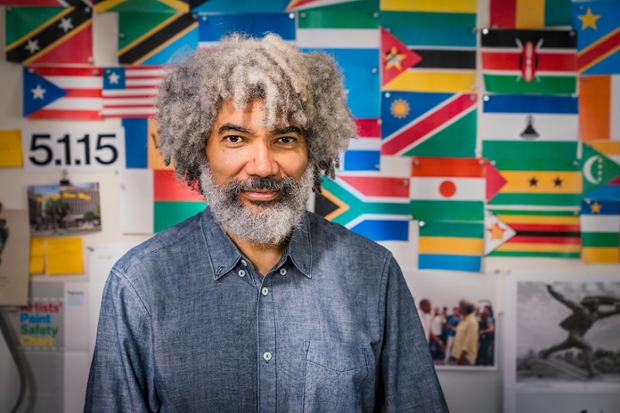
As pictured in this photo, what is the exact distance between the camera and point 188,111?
128 cm

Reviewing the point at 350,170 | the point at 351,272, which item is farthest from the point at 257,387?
the point at 350,170

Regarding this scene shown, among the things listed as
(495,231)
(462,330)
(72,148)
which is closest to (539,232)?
(495,231)

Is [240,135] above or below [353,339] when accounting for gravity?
above

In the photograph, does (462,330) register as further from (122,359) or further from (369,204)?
(122,359)

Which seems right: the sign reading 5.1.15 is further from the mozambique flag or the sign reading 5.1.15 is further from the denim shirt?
the mozambique flag

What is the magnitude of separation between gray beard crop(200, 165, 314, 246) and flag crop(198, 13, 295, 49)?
70 centimetres

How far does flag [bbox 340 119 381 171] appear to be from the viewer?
179cm

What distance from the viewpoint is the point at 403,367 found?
132cm

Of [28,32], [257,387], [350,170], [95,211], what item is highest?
[28,32]

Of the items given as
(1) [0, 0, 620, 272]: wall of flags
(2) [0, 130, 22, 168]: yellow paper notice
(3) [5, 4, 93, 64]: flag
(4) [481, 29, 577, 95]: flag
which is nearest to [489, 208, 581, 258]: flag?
(1) [0, 0, 620, 272]: wall of flags

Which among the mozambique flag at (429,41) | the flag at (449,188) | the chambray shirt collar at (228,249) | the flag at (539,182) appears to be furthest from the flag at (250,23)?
the flag at (539,182)

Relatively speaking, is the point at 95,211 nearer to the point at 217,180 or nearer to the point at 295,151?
the point at 217,180

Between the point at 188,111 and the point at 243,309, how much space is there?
1.63 ft

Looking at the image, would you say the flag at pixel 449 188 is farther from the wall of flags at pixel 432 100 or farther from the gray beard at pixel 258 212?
the gray beard at pixel 258 212
